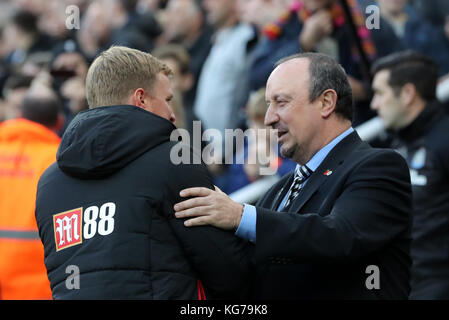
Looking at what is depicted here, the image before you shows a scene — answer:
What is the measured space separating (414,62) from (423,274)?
1.65m

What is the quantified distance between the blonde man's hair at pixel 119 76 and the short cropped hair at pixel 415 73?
9.56 feet

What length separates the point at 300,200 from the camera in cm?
347

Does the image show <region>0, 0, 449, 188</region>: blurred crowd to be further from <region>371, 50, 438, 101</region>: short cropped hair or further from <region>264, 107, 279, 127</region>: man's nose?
<region>264, 107, 279, 127</region>: man's nose

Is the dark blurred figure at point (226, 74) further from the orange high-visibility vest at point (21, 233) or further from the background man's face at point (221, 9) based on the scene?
the orange high-visibility vest at point (21, 233)

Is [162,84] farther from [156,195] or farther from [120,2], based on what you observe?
[120,2]

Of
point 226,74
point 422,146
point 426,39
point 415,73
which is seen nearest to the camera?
point 422,146

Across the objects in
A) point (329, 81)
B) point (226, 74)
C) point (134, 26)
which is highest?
point (134, 26)

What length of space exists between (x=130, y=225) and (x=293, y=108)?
1.03 meters


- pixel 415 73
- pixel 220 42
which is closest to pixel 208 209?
pixel 415 73

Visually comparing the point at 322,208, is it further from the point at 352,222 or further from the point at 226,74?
the point at 226,74

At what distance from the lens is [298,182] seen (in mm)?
3680

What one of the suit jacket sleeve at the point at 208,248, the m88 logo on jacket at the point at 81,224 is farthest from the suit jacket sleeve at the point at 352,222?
the m88 logo on jacket at the point at 81,224

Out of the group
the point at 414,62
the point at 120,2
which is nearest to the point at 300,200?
the point at 414,62

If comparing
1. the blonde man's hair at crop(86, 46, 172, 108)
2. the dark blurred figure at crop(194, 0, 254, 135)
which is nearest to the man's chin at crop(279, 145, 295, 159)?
the blonde man's hair at crop(86, 46, 172, 108)
